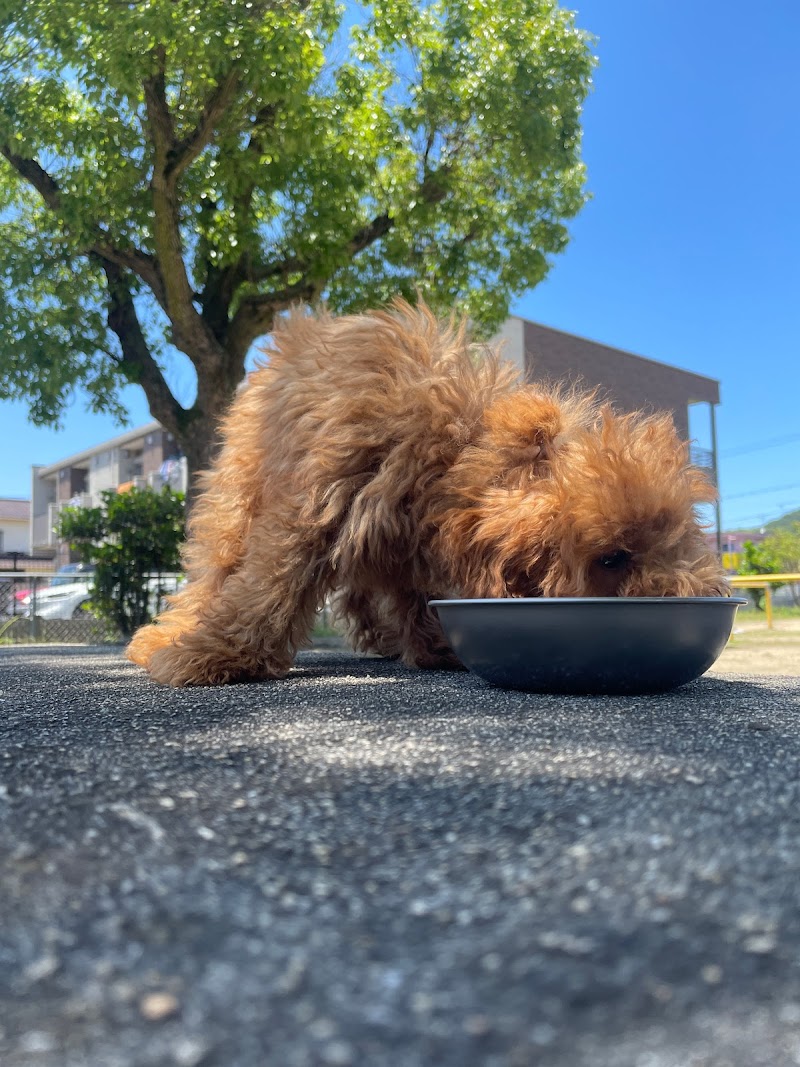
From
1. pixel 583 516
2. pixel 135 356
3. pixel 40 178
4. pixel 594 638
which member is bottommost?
pixel 594 638

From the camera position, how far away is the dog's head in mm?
2289

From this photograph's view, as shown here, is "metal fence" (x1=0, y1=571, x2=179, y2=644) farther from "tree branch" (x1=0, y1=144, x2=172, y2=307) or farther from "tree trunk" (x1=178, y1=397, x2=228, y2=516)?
"tree branch" (x1=0, y1=144, x2=172, y2=307)

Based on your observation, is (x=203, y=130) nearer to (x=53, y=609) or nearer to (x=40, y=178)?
(x=40, y=178)

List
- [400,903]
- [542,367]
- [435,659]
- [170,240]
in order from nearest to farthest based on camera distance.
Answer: [400,903]
[435,659]
[170,240]
[542,367]

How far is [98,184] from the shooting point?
696 cm

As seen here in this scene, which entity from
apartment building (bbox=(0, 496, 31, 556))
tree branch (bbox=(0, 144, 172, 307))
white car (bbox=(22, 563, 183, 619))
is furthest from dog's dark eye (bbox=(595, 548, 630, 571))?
apartment building (bbox=(0, 496, 31, 556))

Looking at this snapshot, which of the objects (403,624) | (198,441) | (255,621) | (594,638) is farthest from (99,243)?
(594,638)

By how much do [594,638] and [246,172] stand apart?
252 inches

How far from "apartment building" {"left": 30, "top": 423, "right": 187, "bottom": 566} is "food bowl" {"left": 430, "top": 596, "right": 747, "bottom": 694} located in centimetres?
3115

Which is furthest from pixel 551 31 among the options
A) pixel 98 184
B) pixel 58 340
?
pixel 58 340

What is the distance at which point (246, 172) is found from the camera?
24.0 feet

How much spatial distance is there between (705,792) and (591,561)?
1165mm

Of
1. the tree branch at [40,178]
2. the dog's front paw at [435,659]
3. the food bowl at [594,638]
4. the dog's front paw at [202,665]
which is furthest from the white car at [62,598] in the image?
the food bowl at [594,638]

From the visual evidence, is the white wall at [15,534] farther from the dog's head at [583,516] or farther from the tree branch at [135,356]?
the dog's head at [583,516]
